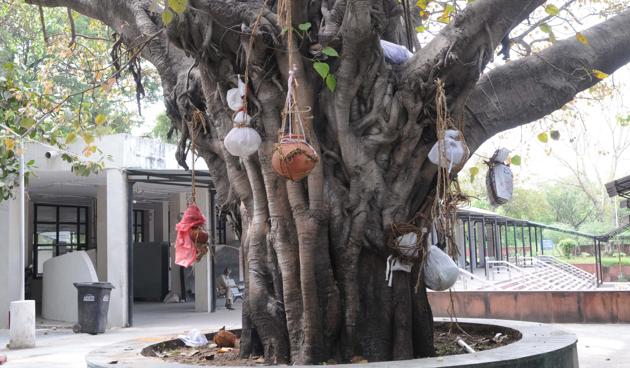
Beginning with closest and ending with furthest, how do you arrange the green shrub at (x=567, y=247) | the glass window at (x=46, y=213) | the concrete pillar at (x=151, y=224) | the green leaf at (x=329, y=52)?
1. the green leaf at (x=329, y=52)
2. the glass window at (x=46, y=213)
3. the concrete pillar at (x=151, y=224)
4. the green shrub at (x=567, y=247)

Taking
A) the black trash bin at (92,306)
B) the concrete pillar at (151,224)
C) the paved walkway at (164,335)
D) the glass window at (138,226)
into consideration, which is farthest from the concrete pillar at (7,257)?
the concrete pillar at (151,224)

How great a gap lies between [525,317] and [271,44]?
35.2 ft

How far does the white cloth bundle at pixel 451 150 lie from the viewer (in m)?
4.76

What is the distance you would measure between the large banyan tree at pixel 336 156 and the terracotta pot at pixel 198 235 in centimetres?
63

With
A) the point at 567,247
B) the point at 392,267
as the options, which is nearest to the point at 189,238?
the point at 392,267

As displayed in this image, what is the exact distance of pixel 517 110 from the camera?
571 cm

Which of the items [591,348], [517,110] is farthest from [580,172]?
[517,110]

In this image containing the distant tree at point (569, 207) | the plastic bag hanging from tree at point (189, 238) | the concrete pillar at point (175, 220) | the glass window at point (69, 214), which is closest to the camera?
the plastic bag hanging from tree at point (189, 238)

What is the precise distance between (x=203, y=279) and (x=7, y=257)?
485cm

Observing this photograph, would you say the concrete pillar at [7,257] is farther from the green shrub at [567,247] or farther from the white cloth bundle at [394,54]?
the green shrub at [567,247]

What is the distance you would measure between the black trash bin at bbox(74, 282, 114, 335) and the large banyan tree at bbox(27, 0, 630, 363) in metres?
9.74

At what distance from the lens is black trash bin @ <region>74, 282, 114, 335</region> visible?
1423cm

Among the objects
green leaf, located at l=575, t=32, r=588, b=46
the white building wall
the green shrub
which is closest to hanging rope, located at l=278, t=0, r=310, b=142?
green leaf, located at l=575, t=32, r=588, b=46

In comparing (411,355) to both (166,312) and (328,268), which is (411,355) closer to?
(328,268)
